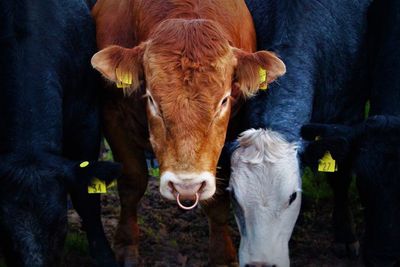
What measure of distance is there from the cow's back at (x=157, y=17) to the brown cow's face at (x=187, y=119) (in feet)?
2.23

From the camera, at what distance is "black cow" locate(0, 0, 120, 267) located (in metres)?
4.85

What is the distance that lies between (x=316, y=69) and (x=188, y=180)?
190 centimetres

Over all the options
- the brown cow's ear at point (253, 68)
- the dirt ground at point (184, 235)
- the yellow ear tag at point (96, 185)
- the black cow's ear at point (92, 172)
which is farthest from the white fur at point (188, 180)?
the dirt ground at point (184, 235)

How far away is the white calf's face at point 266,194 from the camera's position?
520 centimetres

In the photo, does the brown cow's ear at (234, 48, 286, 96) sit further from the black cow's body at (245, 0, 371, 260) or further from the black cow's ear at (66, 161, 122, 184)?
the black cow's ear at (66, 161, 122, 184)

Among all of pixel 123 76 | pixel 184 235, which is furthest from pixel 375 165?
pixel 184 235

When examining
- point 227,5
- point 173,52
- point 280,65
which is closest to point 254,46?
point 227,5

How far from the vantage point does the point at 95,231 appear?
20.0 feet

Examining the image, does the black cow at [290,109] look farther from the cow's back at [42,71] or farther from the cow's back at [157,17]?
the cow's back at [42,71]

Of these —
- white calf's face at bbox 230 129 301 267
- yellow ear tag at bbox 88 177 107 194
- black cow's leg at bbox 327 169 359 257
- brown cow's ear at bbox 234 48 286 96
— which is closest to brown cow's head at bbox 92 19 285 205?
brown cow's ear at bbox 234 48 286 96

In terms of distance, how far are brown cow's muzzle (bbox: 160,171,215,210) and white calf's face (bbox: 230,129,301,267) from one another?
1.47ft

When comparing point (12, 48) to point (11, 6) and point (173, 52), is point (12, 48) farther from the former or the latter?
point (173, 52)

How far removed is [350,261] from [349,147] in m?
1.57

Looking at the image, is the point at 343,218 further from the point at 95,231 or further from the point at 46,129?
the point at 46,129
